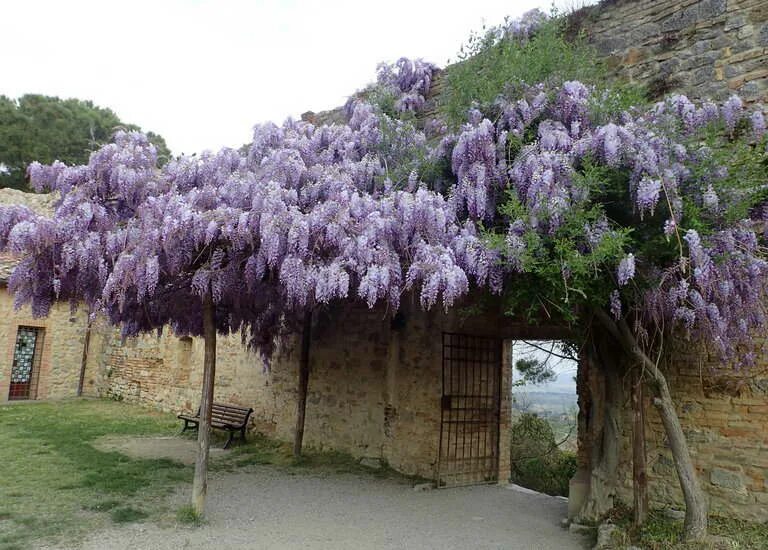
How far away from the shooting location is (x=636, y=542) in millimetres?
4031

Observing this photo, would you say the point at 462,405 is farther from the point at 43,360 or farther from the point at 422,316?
the point at 43,360

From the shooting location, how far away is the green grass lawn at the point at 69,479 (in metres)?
4.36

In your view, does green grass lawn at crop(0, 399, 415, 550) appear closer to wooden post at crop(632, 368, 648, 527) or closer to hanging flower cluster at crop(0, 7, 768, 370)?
hanging flower cluster at crop(0, 7, 768, 370)

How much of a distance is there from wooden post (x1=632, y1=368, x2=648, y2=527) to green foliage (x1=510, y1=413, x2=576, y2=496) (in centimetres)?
327

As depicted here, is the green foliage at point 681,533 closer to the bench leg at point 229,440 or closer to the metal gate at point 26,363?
the bench leg at point 229,440

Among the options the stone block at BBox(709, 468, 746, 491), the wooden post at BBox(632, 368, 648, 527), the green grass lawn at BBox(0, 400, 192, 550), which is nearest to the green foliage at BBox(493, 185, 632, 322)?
the wooden post at BBox(632, 368, 648, 527)

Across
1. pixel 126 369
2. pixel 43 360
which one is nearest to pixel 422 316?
pixel 126 369

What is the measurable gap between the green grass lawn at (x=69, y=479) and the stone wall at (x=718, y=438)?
4173 mm

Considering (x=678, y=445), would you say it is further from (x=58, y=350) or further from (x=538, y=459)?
(x=58, y=350)

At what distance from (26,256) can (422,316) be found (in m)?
4.16

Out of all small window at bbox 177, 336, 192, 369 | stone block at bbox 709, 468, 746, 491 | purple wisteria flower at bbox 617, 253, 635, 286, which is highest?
purple wisteria flower at bbox 617, 253, 635, 286

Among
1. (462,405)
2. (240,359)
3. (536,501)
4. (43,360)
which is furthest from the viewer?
(43,360)

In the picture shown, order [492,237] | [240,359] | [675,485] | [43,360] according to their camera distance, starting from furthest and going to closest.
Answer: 1. [43,360]
2. [240,359]
3. [675,485]
4. [492,237]

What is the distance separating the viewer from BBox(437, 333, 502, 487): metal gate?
6.45 metres
